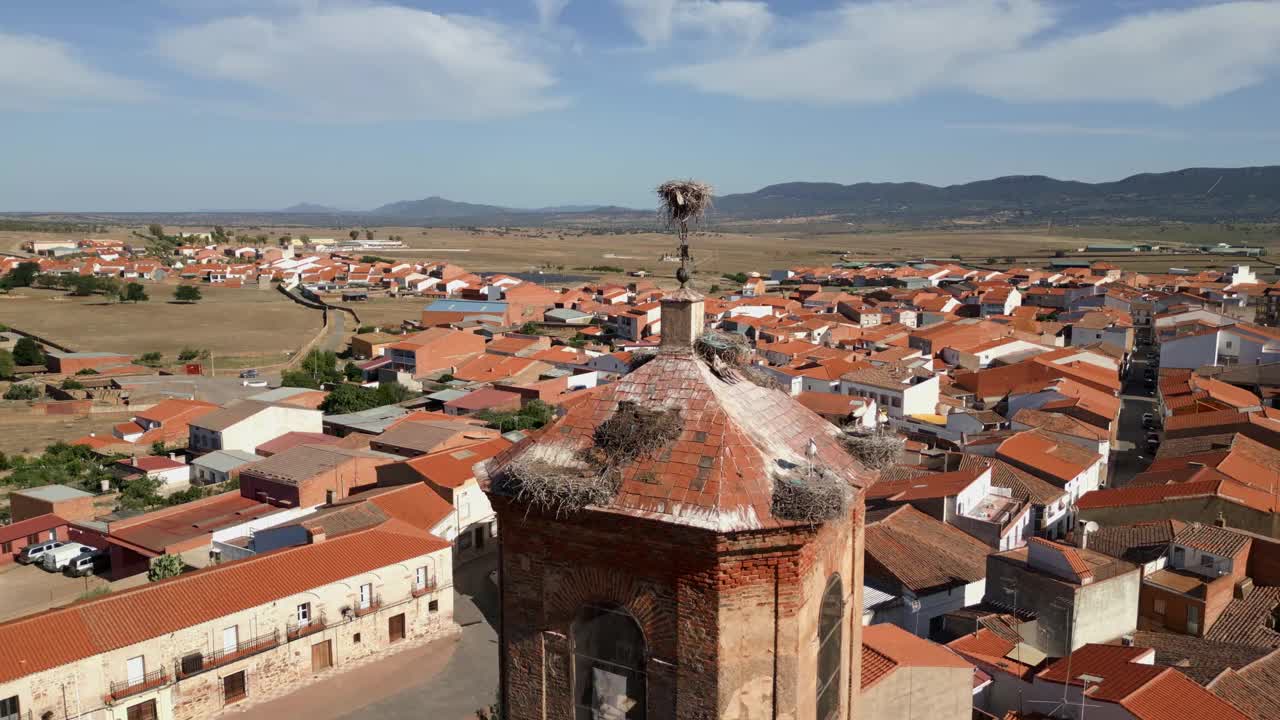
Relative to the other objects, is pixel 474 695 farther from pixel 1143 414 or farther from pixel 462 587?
pixel 1143 414

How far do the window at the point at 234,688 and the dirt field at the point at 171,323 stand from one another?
4866 cm

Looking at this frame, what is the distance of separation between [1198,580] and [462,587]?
19.6 metres

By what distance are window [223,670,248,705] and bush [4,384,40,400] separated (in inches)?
1618

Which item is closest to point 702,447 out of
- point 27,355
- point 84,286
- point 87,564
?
point 87,564

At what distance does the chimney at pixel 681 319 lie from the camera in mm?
5957

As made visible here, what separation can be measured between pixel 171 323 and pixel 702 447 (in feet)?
292

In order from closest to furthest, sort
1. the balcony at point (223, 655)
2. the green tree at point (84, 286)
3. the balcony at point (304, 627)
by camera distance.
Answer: the balcony at point (223, 655), the balcony at point (304, 627), the green tree at point (84, 286)

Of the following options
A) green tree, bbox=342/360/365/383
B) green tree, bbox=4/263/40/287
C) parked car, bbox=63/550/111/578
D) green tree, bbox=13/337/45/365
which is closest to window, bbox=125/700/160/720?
parked car, bbox=63/550/111/578

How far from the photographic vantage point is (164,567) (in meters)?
26.0

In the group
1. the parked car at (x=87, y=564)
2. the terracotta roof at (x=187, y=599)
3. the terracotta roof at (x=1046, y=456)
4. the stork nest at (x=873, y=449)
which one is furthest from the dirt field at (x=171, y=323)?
the stork nest at (x=873, y=449)

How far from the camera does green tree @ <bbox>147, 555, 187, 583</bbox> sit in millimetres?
25953

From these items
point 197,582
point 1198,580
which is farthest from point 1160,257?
point 197,582

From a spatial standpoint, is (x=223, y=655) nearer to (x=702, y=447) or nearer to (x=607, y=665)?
(x=607, y=665)

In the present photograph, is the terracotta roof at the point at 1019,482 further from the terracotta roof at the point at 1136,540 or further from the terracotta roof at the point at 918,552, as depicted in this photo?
the terracotta roof at the point at 918,552
